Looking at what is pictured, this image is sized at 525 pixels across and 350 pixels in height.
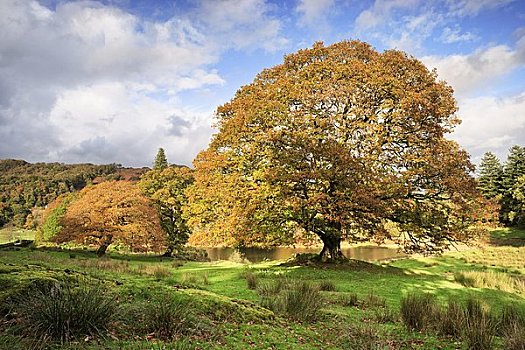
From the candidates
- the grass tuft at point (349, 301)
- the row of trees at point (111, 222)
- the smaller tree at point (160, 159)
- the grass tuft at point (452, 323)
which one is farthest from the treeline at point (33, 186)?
the grass tuft at point (452, 323)

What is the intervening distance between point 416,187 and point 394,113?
382 centimetres

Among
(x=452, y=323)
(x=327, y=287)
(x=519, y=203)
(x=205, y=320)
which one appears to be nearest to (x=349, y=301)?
(x=327, y=287)

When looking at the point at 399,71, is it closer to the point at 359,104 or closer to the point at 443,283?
the point at 359,104

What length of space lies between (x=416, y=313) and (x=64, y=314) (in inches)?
269

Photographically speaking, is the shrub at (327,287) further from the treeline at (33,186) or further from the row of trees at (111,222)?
the treeline at (33,186)

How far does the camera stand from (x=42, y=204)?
74.2m

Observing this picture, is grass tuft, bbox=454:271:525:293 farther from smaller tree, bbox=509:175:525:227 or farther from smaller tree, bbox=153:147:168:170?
smaller tree, bbox=153:147:168:170

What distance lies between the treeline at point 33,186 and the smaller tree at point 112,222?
1509 inches

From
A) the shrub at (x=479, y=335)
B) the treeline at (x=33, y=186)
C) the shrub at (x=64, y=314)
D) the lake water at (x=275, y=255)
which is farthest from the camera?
the treeline at (x=33, y=186)

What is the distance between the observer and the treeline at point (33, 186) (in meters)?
69.4

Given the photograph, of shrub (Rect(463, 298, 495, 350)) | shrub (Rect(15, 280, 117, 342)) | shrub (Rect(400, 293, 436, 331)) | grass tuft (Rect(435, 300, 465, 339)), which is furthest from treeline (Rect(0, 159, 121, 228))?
shrub (Rect(463, 298, 495, 350))

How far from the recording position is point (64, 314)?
4703 mm

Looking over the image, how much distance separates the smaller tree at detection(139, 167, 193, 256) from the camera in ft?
121

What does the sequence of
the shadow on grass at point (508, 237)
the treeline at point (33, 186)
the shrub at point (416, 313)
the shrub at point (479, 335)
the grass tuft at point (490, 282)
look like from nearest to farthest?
1. the shrub at point (479, 335)
2. the shrub at point (416, 313)
3. the grass tuft at point (490, 282)
4. the shadow on grass at point (508, 237)
5. the treeline at point (33, 186)
